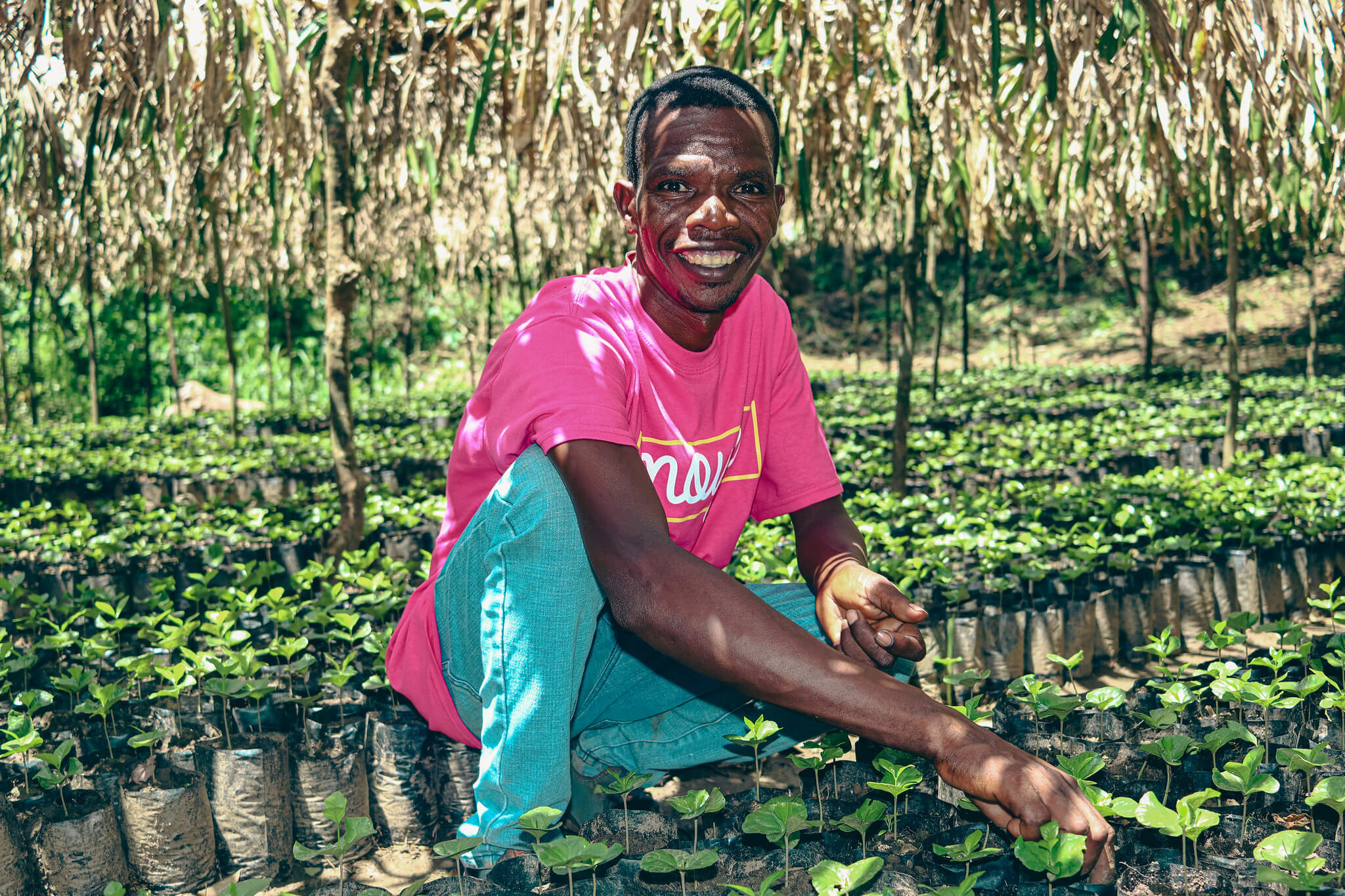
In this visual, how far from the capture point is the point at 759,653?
118 centimetres

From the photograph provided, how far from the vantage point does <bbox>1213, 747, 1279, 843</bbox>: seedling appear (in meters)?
1.25

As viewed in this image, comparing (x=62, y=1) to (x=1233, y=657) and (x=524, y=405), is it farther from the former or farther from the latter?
(x=1233, y=657)

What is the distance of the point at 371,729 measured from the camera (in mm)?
1808

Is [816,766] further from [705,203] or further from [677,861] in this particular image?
[705,203]

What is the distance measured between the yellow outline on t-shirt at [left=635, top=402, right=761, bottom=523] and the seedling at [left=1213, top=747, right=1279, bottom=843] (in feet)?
2.76

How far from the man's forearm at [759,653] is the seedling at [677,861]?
20cm

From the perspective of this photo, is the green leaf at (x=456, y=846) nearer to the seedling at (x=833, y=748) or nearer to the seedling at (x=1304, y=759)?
the seedling at (x=833, y=748)

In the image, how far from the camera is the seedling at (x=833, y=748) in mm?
1465

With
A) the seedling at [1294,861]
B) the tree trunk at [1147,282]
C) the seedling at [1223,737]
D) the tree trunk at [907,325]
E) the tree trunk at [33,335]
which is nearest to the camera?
the seedling at [1294,861]

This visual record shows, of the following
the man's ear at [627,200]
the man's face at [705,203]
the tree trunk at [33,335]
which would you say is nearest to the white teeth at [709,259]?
the man's face at [705,203]

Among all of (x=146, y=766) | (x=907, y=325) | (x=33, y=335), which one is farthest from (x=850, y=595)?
(x=33, y=335)

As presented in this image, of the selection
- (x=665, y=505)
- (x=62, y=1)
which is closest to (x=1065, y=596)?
(x=665, y=505)

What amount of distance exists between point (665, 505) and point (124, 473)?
4699 mm

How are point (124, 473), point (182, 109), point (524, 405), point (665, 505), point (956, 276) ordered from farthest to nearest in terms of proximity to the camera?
point (956, 276) → point (124, 473) → point (182, 109) → point (665, 505) → point (524, 405)
